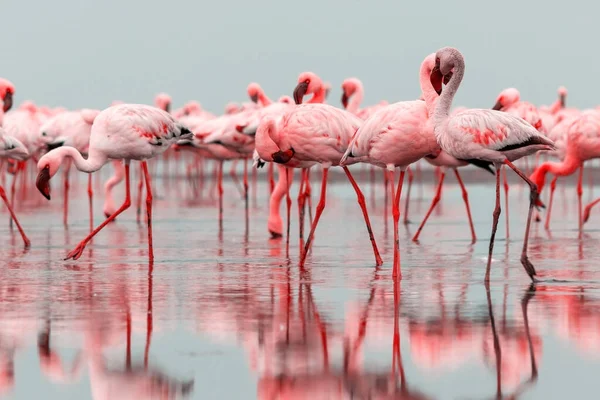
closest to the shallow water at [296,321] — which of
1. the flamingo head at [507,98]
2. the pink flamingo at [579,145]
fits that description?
the pink flamingo at [579,145]

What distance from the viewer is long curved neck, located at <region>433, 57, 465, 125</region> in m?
10.3

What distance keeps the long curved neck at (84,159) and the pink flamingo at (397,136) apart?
2.86 meters

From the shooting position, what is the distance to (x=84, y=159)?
41.1 feet

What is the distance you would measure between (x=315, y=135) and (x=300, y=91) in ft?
5.63

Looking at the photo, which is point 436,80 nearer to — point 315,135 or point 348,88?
point 315,135

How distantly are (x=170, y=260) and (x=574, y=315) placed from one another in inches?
201

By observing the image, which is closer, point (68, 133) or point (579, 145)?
point (579, 145)

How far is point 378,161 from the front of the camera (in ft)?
36.1

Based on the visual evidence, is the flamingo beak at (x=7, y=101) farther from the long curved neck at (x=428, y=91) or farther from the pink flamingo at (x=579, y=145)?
the long curved neck at (x=428, y=91)

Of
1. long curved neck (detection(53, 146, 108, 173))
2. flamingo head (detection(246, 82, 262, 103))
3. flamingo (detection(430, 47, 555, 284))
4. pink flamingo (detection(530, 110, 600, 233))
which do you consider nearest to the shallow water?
long curved neck (detection(53, 146, 108, 173))

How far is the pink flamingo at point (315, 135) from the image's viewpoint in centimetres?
1170

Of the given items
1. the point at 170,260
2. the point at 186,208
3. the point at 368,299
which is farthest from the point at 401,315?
the point at 186,208

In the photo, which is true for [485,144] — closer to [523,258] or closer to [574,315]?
[523,258]

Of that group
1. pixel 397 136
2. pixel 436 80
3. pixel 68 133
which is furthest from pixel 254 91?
pixel 397 136
